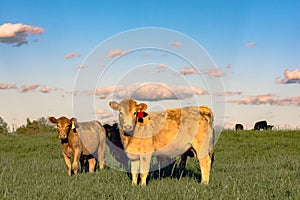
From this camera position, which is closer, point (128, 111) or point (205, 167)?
point (128, 111)

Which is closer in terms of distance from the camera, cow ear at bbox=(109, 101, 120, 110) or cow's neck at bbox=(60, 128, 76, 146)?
cow ear at bbox=(109, 101, 120, 110)

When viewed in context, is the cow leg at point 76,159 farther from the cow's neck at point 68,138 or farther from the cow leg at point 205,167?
the cow leg at point 205,167

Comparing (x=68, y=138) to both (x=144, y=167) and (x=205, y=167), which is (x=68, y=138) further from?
(x=205, y=167)

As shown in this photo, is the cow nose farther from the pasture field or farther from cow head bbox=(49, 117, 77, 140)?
cow head bbox=(49, 117, 77, 140)

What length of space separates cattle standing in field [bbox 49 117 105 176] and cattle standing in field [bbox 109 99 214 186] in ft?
10.00

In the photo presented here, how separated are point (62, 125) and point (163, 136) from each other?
154 inches

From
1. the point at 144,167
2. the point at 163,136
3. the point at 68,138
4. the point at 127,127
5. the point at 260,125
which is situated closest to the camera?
the point at 127,127

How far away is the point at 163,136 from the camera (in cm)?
952

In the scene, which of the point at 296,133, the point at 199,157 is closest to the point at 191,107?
the point at 199,157

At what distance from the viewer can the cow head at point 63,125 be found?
1206 centimetres

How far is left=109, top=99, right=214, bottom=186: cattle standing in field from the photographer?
30.5ft

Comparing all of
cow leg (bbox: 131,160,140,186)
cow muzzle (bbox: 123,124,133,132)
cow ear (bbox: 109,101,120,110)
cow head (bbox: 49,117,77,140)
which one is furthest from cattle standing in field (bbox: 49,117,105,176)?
cow muzzle (bbox: 123,124,133,132)

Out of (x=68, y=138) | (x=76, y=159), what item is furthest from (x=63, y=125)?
(x=76, y=159)

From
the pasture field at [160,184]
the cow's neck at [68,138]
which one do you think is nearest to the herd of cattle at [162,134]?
the pasture field at [160,184]
